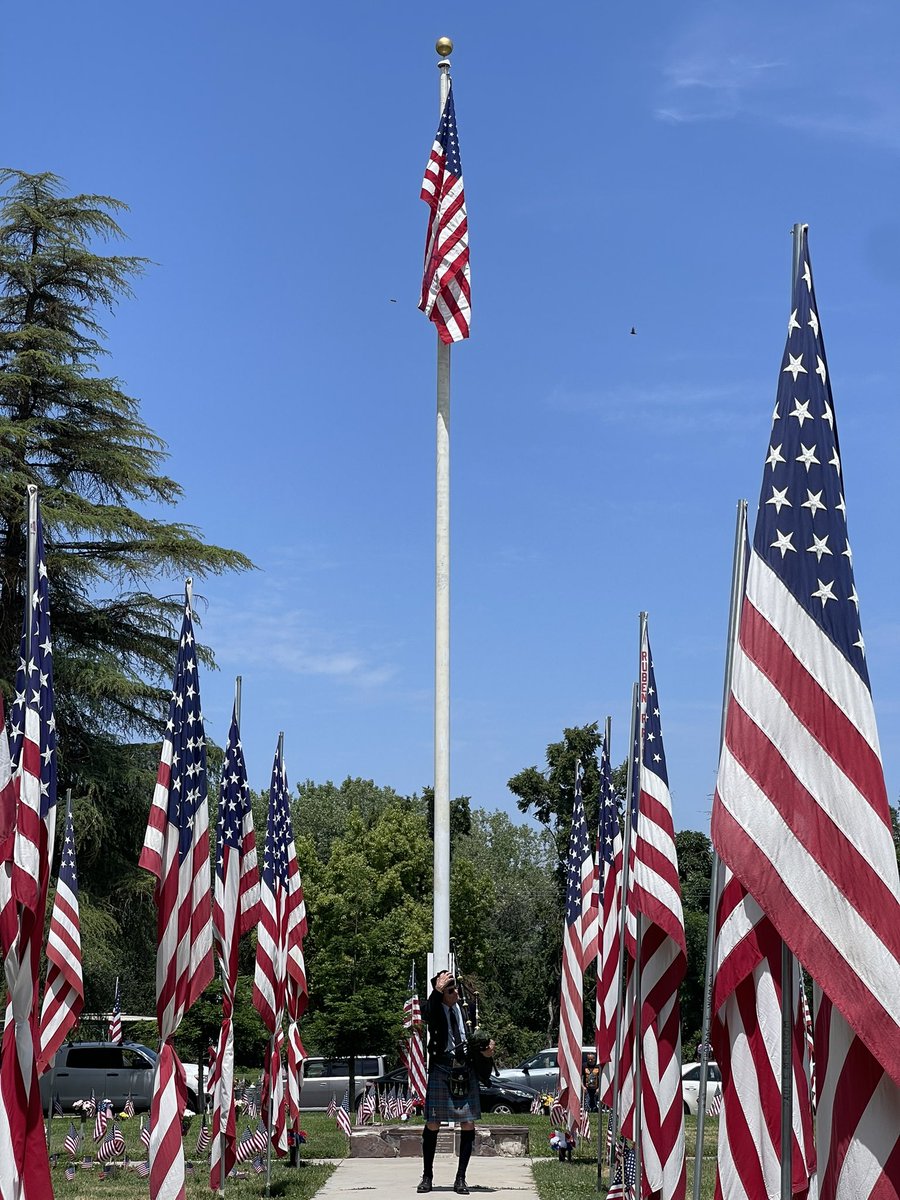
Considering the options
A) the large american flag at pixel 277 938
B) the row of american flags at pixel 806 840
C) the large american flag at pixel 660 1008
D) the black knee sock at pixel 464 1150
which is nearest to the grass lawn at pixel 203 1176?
the large american flag at pixel 277 938

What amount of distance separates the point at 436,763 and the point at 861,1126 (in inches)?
563

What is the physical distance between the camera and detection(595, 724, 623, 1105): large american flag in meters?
17.6

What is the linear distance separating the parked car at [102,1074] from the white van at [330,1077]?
5.09 m

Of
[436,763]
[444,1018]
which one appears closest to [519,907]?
[436,763]

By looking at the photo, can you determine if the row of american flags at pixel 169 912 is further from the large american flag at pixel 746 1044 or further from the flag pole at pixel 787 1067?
the flag pole at pixel 787 1067

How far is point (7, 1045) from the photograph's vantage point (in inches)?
356

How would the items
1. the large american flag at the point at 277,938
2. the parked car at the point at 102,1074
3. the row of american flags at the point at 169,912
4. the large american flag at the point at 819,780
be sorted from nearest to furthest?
the large american flag at the point at 819,780
the row of american flags at the point at 169,912
the large american flag at the point at 277,938
the parked car at the point at 102,1074

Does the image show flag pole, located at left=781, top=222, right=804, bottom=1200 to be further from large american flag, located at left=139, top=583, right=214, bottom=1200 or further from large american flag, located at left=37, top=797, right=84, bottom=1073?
large american flag, located at left=37, top=797, right=84, bottom=1073

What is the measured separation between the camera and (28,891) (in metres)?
9.34

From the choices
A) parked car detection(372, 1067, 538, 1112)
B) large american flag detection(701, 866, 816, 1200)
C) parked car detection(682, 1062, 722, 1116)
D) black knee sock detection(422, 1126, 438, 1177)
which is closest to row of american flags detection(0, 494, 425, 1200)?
black knee sock detection(422, 1126, 438, 1177)

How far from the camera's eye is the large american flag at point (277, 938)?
16.9 meters

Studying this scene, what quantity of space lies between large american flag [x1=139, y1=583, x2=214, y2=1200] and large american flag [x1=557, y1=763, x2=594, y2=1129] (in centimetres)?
966

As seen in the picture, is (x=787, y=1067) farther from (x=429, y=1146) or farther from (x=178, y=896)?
(x=429, y=1146)

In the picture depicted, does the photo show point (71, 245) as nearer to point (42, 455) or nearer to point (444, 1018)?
point (42, 455)
